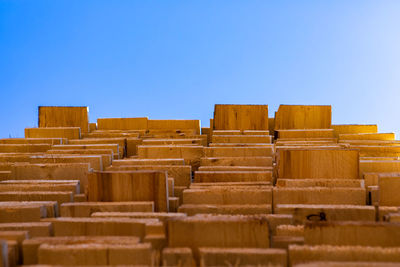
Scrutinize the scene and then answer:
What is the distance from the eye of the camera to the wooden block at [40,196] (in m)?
2.64

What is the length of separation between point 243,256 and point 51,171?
6.47 ft

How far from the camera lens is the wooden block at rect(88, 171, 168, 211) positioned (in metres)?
2.47

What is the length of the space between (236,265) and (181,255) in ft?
0.76

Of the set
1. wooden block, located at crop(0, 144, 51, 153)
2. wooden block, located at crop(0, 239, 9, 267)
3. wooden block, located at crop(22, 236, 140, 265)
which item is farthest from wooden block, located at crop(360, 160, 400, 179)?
wooden block, located at crop(0, 144, 51, 153)

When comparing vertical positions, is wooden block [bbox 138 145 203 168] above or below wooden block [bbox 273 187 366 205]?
above

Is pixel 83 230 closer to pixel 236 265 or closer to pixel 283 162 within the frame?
pixel 236 265

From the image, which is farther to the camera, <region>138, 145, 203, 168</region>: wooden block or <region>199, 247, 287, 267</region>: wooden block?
<region>138, 145, 203, 168</region>: wooden block

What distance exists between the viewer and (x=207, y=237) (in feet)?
5.99

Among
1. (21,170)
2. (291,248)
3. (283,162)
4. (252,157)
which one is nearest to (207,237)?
(291,248)

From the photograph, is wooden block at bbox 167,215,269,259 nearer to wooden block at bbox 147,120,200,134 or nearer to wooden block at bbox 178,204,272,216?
wooden block at bbox 178,204,272,216

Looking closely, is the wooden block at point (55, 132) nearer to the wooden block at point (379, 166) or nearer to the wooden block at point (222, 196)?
the wooden block at point (222, 196)

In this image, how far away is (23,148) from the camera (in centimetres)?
434

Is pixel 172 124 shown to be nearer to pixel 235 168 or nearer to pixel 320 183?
pixel 235 168

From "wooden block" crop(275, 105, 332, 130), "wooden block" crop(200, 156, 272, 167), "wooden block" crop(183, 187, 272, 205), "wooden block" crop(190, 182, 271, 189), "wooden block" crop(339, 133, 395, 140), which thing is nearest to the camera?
"wooden block" crop(183, 187, 272, 205)
